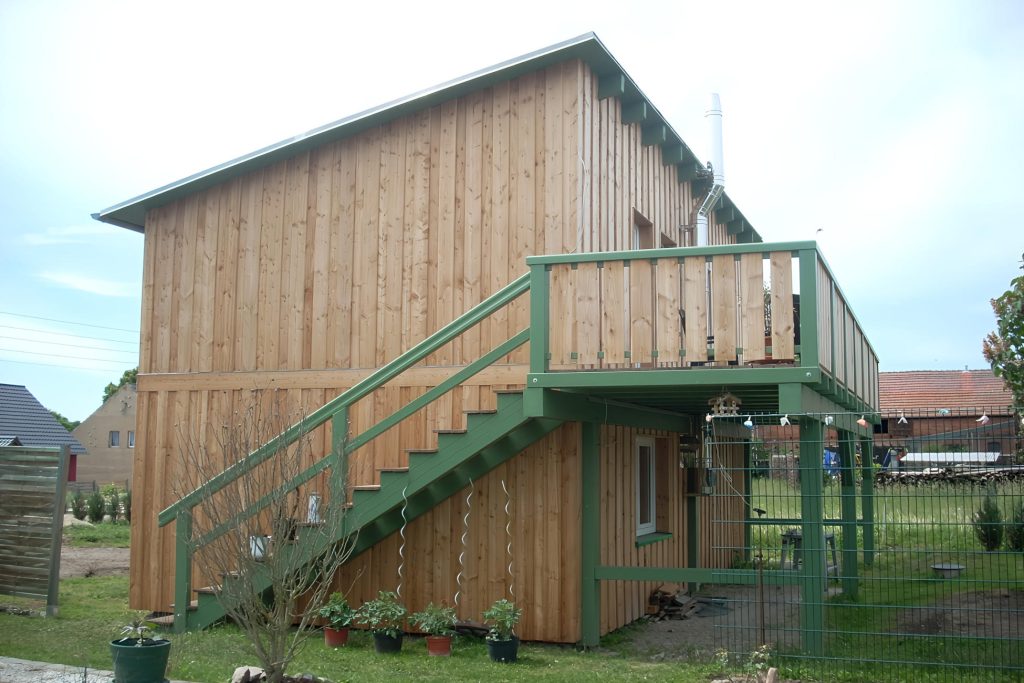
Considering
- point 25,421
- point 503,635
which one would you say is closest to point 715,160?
point 503,635

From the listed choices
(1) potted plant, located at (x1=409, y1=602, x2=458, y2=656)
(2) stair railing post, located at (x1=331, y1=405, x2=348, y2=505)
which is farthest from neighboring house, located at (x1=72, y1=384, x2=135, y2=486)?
(1) potted plant, located at (x1=409, y1=602, x2=458, y2=656)

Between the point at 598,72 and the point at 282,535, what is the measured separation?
6.87 meters

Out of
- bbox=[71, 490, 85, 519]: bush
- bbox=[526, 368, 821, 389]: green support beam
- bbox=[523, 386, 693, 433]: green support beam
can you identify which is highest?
bbox=[526, 368, 821, 389]: green support beam

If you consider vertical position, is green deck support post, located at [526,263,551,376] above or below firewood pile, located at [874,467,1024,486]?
above

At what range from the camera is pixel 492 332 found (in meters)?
11.3

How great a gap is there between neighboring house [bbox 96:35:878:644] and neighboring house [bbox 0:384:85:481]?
17.5 m

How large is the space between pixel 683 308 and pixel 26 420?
1035 inches

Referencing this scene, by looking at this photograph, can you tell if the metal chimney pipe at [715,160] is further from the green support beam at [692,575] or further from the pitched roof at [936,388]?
Answer: the pitched roof at [936,388]

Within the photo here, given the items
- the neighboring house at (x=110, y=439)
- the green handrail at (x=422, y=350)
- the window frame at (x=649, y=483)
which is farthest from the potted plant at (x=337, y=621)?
the neighboring house at (x=110, y=439)

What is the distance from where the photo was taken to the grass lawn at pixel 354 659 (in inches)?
340

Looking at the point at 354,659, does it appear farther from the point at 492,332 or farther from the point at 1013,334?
the point at 1013,334

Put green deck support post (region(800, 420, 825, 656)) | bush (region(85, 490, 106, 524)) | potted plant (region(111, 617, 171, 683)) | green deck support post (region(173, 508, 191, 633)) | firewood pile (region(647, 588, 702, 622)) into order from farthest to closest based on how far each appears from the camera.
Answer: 1. bush (region(85, 490, 106, 524))
2. firewood pile (region(647, 588, 702, 622))
3. green deck support post (region(173, 508, 191, 633))
4. green deck support post (region(800, 420, 825, 656))
5. potted plant (region(111, 617, 171, 683))

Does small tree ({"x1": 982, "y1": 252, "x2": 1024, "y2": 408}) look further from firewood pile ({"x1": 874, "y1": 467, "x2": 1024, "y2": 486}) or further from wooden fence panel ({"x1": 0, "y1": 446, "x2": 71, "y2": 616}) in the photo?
wooden fence panel ({"x1": 0, "y1": 446, "x2": 71, "y2": 616})

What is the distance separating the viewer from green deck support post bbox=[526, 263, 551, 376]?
9.45 m
